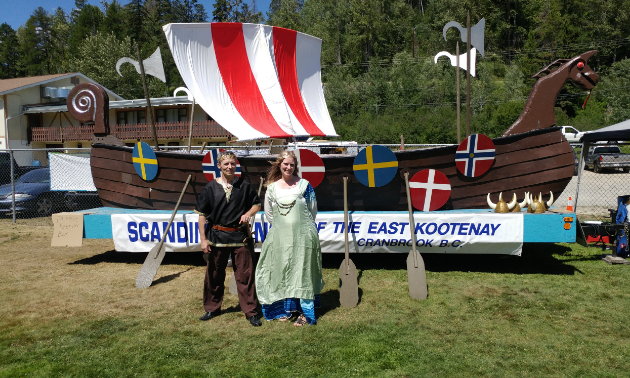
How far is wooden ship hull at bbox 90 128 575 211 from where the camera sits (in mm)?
5609

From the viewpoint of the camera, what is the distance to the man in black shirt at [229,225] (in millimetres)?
4207

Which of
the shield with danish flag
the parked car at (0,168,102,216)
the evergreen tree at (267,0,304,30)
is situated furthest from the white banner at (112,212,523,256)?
the evergreen tree at (267,0,304,30)

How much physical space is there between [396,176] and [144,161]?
3547 millimetres

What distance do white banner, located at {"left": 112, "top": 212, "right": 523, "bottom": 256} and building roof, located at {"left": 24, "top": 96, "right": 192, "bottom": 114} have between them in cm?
1821

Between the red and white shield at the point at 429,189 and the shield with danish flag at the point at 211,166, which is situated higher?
the shield with danish flag at the point at 211,166

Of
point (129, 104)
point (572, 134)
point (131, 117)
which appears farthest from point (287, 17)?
point (572, 134)

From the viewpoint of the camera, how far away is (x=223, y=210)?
422 centimetres

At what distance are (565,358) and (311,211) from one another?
233 cm

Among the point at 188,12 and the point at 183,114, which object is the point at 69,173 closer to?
the point at 183,114

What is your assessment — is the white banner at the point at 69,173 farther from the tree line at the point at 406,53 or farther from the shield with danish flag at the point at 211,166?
the tree line at the point at 406,53

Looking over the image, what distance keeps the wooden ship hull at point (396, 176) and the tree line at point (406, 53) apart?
24037 mm

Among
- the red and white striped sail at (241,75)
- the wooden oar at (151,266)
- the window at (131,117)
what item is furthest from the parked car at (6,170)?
the window at (131,117)

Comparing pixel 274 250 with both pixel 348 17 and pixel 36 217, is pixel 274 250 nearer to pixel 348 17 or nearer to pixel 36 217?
pixel 36 217

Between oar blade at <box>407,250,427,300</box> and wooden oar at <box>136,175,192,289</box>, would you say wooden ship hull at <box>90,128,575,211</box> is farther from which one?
oar blade at <box>407,250,427,300</box>
